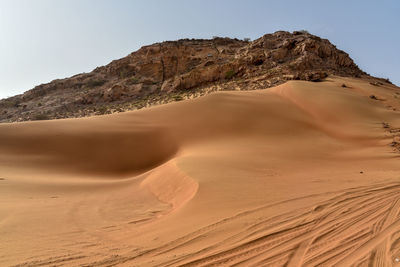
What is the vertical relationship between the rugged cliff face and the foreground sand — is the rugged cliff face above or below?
above

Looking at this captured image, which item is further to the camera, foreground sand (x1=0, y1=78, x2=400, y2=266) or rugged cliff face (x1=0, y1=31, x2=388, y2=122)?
rugged cliff face (x1=0, y1=31, x2=388, y2=122)

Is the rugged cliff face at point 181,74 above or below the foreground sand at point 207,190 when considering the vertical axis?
above

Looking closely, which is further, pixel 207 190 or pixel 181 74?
pixel 181 74

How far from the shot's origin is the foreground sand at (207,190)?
3104 millimetres

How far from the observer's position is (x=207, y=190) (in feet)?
16.0

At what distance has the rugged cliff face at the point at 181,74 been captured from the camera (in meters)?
21.2

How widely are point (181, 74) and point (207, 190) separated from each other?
24.5m

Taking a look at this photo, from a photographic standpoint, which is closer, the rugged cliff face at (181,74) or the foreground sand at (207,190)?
the foreground sand at (207,190)

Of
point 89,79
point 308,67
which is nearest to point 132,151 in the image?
point 308,67

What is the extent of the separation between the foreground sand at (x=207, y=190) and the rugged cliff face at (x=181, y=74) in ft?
29.7

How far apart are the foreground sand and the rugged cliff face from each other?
29.7ft

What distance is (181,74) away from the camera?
28.4 meters

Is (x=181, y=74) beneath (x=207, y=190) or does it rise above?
above

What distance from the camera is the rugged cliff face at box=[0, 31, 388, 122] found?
21219mm
